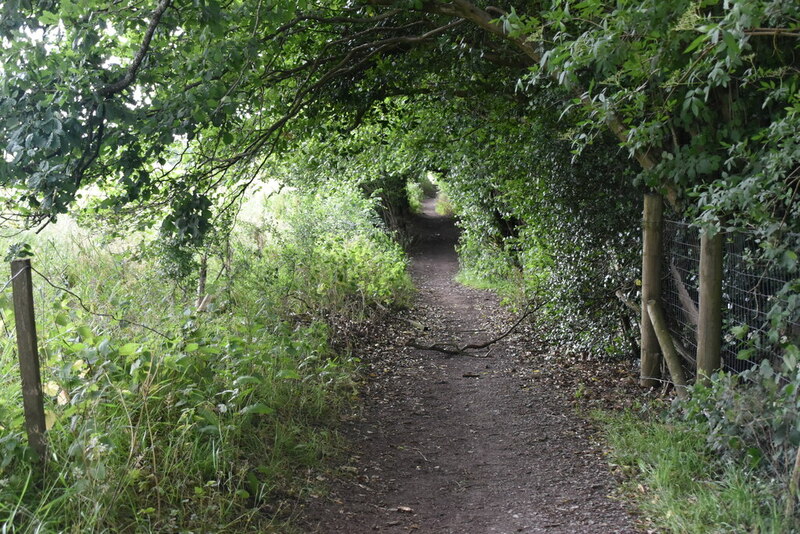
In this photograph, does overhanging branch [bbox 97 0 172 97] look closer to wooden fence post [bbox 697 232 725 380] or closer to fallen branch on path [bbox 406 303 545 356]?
wooden fence post [bbox 697 232 725 380]

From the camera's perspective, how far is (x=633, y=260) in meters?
7.48

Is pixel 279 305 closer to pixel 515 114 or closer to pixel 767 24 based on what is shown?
pixel 515 114

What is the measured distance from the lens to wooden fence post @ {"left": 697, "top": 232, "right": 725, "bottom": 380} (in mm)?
5227

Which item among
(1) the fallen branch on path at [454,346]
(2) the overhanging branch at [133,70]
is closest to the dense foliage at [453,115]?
(2) the overhanging branch at [133,70]

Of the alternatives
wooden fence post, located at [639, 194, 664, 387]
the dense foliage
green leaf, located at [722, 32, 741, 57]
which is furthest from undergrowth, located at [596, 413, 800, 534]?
green leaf, located at [722, 32, 741, 57]

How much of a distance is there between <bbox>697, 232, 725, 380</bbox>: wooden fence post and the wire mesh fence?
0.08 metres

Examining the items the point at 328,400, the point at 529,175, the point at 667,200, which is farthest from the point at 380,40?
the point at 328,400

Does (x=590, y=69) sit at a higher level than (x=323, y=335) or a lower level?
higher

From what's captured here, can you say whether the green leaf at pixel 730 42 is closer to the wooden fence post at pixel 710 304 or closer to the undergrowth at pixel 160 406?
the wooden fence post at pixel 710 304

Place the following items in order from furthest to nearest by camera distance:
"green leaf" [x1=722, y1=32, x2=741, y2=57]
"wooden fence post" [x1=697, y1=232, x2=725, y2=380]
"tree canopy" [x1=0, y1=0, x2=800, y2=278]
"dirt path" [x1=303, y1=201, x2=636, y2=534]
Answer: "wooden fence post" [x1=697, y1=232, x2=725, y2=380], "dirt path" [x1=303, y1=201, x2=636, y2=534], "tree canopy" [x1=0, y1=0, x2=800, y2=278], "green leaf" [x1=722, y1=32, x2=741, y2=57]

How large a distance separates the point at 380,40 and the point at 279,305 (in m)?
3.57

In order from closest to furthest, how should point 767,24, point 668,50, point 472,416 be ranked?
point 767,24 → point 668,50 → point 472,416

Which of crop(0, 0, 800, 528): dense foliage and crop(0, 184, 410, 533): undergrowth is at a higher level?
crop(0, 0, 800, 528): dense foliage

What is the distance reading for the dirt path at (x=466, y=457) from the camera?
454 centimetres
